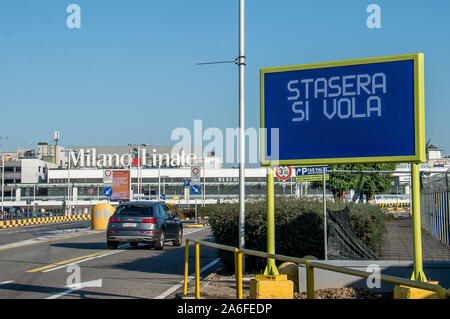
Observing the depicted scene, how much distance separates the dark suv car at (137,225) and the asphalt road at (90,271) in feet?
1.48

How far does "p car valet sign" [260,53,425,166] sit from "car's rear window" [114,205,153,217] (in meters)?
11.3

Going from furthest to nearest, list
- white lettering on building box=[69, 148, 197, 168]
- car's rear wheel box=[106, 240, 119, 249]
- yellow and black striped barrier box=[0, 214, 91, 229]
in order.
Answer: white lettering on building box=[69, 148, 197, 168], yellow and black striped barrier box=[0, 214, 91, 229], car's rear wheel box=[106, 240, 119, 249]

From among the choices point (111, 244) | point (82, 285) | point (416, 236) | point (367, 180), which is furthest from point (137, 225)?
point (367, 180)

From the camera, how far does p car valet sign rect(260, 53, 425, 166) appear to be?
27.6ft

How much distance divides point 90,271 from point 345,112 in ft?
26.3

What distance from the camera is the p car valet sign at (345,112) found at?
8398 mm

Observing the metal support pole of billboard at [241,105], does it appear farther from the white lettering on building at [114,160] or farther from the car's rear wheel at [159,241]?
the white lettering on building at [114,160]

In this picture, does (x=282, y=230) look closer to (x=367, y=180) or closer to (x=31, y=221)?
(x=367, y=180)

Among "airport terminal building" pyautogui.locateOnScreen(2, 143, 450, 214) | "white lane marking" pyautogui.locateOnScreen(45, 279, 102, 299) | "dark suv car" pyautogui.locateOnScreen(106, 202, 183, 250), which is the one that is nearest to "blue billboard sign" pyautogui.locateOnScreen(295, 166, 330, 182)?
"white lane marking" pyautogui.locateOnScreen(45, 279, 102, 299)

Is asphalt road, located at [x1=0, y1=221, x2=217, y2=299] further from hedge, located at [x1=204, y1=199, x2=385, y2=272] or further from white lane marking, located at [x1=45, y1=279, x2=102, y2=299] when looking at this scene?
hedge, located at [x1=204, y1=199, x2=385, y2=272]

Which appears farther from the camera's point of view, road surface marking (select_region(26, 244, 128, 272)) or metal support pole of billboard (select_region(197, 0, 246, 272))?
road surface marking (select_region(26, 244, 128, 272))

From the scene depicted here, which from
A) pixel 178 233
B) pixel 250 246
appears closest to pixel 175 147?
pixel 178 233

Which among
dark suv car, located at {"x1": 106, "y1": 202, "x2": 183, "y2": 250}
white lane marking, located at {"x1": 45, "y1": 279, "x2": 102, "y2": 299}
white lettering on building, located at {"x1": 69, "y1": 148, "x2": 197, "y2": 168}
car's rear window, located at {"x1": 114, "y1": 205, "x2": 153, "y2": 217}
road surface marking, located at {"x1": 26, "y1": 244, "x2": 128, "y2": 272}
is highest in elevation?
white lettering on building, located at {"x1": 69, "y1": 148, "x2": 197, "y2": 168}

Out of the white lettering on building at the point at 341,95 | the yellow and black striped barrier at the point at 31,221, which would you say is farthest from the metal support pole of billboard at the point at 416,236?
the yellow and black striped barrier at the point at 31,221
